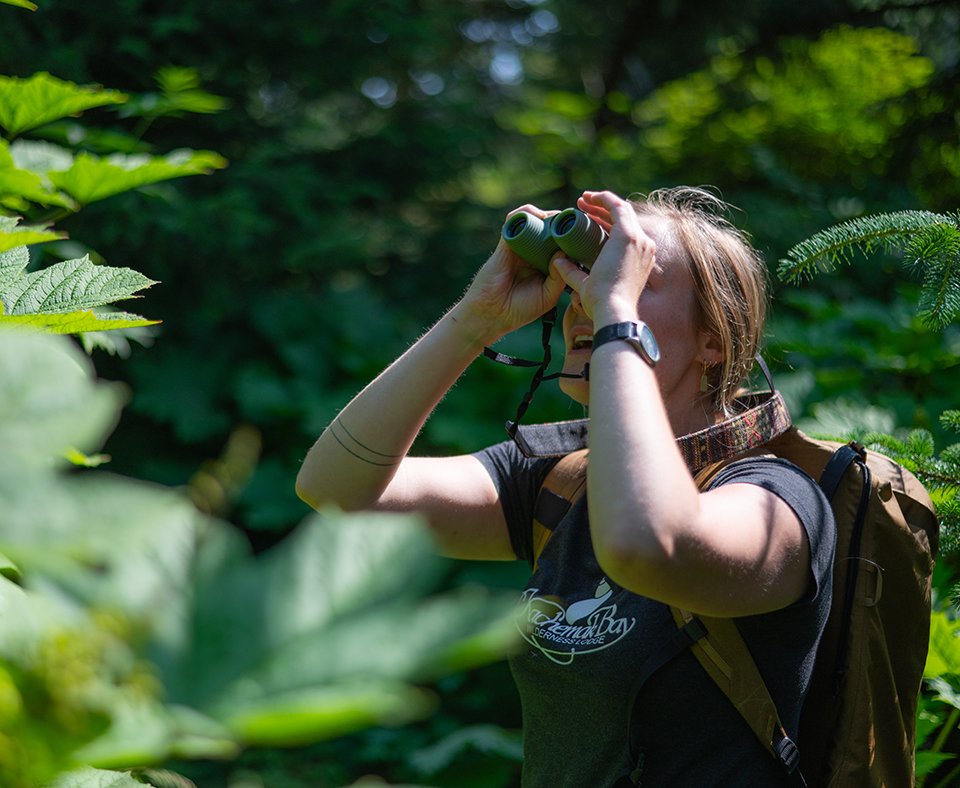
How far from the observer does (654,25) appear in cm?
565

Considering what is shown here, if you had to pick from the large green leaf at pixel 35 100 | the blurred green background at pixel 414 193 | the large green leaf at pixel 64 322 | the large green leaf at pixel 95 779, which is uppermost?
the large green leaf at pixel 35 100

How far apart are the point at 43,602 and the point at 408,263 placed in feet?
15.8

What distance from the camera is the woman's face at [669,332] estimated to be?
1578mm

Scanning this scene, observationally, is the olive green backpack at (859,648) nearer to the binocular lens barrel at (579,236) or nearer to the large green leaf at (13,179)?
the binocular lens barrel at (579,236)

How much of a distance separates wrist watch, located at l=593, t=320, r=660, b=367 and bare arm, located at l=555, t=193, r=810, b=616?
0.02 m

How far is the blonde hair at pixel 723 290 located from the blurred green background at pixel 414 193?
1.49 meters

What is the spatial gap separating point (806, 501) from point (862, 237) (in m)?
0.52

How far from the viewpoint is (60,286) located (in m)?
0.92

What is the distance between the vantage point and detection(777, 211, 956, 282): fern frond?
1.37m

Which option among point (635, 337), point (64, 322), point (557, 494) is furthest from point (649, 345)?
point (64, 322)

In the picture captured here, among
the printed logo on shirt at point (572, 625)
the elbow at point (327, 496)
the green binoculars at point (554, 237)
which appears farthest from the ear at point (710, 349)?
the elbow at point (327, 496)

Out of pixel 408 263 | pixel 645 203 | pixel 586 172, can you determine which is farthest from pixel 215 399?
pixel 645 203

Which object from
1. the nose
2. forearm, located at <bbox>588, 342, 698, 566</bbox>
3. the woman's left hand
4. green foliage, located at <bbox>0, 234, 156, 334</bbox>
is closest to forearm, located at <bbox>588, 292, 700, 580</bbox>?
forearm, located at <bbox>588, 342, 698, 566</bbox>

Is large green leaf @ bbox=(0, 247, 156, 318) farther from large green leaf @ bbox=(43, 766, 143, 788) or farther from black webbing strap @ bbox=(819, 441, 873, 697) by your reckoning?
black webbing strap @ bbox=(819, 441, 873, 697)
